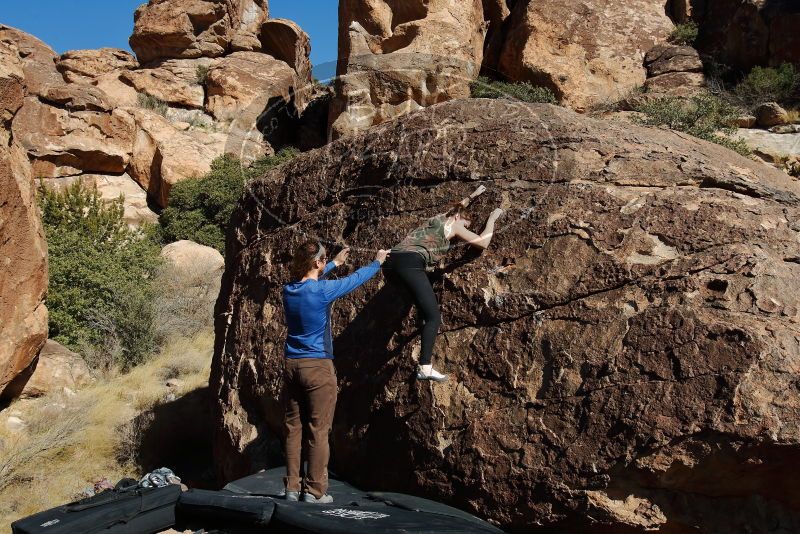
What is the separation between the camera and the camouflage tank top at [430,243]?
3936 mm

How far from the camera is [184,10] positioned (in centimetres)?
2416

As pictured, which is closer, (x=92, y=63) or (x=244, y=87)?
(x=244, y=87)

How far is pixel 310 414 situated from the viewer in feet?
11.2

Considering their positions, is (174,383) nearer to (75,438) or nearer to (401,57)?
(75,438)

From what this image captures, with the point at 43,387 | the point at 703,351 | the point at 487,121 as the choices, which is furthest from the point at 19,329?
the point at 703,351

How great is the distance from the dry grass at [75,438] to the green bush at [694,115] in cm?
874

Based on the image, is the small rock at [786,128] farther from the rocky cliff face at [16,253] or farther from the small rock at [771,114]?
the rocky cliff face at [16,253]

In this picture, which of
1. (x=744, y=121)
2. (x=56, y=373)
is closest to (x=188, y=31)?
(x=744, y=121)

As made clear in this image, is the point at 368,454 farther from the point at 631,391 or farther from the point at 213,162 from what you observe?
the point at 213,162

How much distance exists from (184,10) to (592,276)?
2390 cm

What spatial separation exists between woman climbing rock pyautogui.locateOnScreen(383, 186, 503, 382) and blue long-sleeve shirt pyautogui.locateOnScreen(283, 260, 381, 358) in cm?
50

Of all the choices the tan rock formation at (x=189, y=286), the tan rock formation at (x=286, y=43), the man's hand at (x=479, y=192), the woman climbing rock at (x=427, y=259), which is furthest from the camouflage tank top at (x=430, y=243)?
the tan rock formation at (x=286, y=43)

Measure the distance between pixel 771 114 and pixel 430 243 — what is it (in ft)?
38.0

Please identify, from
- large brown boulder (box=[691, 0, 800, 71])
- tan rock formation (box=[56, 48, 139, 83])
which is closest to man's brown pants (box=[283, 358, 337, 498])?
large brown boulder (box=[691, 0, 800, 71])
